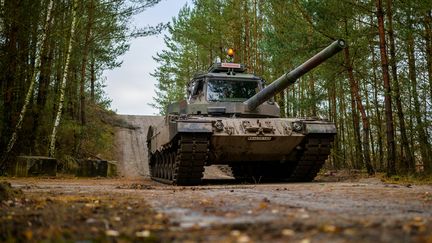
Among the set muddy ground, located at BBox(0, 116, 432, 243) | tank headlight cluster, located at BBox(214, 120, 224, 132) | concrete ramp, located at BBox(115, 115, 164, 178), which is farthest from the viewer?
concrete ramp, located at BBox(115, 115, 164, 178)

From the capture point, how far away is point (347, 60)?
1455cm

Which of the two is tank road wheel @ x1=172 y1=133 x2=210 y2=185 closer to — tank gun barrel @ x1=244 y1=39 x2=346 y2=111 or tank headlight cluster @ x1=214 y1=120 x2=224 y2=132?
tank headlight cluster @ x1=214 y1=120 x2=224 y2=132

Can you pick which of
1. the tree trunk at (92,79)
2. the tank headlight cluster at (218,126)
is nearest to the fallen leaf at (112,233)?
the tank headlight cluster at (218,126)

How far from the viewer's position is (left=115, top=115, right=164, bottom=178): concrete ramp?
22.4 m

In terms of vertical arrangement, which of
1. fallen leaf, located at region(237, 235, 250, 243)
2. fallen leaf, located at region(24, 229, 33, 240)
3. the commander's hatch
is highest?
the commander's hatch

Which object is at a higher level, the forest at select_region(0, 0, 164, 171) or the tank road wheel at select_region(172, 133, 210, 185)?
the forest at select_region(0, 0, 164, 171)

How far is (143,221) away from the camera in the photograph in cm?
312

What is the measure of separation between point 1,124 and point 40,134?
111 inches

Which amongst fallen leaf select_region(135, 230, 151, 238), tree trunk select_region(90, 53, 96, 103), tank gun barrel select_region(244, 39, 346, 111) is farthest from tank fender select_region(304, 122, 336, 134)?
tree trunk select_region(90, 53, 96, 103)

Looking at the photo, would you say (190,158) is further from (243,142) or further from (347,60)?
(347,60)

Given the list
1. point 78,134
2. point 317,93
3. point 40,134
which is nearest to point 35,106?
point 40,134

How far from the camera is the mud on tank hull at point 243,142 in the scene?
9.70 m

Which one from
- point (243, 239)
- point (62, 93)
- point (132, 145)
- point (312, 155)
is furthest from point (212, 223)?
point (132, 145)

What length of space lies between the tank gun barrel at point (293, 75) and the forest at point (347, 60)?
2.51 meters
